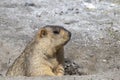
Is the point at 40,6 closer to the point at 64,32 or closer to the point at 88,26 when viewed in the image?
the point at 88,26

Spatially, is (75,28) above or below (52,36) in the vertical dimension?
below

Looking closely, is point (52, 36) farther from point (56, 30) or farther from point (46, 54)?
point (46, 54)

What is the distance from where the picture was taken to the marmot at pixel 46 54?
752 cm

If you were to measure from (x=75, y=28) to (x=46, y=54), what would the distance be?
117 inches

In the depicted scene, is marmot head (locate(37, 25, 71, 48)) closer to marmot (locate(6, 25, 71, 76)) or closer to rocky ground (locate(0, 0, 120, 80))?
marmot (locate(6, 25, 71, 76))

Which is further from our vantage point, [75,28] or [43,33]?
[75,28]

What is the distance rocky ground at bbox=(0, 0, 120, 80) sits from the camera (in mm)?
9281

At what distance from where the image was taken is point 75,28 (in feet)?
34.5

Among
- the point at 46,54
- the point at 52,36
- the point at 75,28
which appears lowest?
the point at 75,28

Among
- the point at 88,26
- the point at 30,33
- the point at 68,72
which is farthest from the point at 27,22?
the point at 68,72

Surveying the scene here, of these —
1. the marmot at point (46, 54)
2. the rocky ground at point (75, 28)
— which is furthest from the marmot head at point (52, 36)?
the rocky ground at point (75, 28)

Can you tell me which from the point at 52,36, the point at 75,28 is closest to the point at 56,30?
the point at 52,36

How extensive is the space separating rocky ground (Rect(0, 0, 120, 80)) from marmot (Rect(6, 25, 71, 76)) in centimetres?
128

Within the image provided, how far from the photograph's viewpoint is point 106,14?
36.9ft
